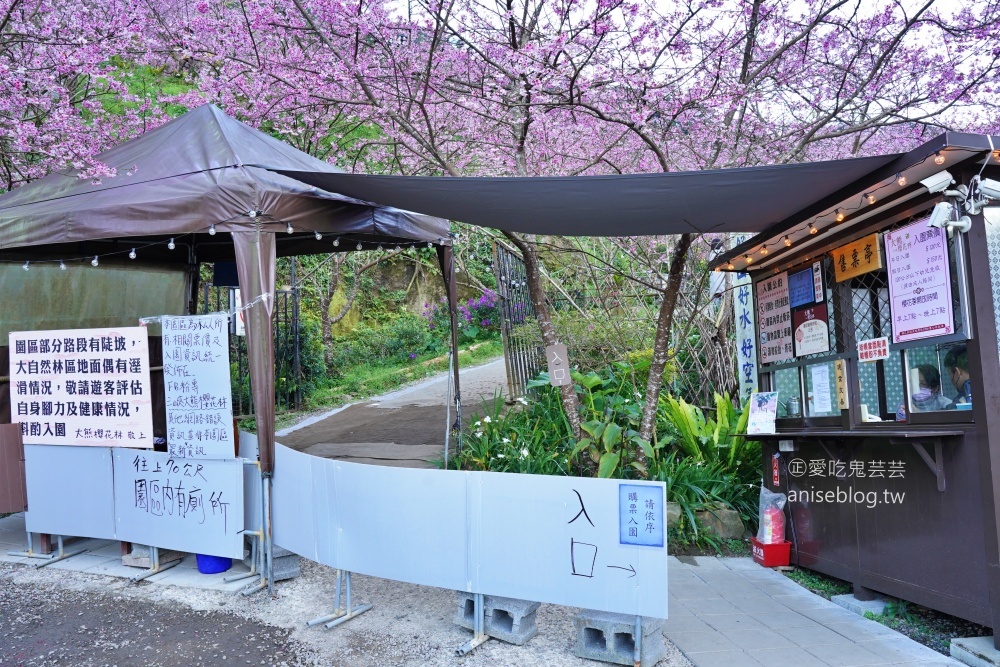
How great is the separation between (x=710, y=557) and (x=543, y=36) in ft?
14.7

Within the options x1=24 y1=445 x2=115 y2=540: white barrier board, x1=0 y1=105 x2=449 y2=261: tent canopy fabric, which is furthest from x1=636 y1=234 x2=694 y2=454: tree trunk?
x1=24 y1=445 x2=115 y2=540: white barrier board

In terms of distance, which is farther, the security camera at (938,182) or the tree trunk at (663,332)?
the tree trunk at (663,332)

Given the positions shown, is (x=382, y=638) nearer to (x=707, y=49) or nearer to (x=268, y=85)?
(x=707, y=49)

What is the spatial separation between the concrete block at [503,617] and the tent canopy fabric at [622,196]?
2366 mm

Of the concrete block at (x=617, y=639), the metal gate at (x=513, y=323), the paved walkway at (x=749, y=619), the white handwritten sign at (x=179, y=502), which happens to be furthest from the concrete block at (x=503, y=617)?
the metal gate at (x=513, y=323)

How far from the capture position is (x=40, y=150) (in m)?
6.00

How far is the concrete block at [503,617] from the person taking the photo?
376cm

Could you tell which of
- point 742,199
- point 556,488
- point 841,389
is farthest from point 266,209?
point 841,389

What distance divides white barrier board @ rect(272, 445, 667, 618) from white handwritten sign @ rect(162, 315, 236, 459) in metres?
1.01

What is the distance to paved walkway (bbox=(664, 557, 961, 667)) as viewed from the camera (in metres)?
3.51

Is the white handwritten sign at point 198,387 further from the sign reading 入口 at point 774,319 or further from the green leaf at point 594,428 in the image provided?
the sign reading 入口 at point 774,319

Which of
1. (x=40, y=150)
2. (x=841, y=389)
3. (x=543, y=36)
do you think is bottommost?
(x=841, y=389)

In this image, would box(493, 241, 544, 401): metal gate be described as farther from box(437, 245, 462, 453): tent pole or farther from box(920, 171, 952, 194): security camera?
box(920, 171, 952, 194): security camera

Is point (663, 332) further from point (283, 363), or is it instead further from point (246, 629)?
point (283, 363)
